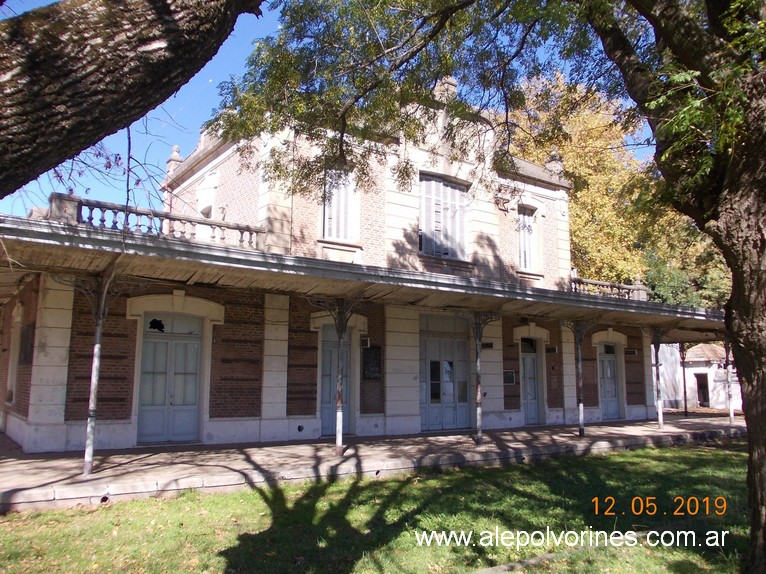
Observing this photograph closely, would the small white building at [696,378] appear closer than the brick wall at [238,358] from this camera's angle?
No

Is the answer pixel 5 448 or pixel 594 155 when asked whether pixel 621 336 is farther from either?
pixel 5 448

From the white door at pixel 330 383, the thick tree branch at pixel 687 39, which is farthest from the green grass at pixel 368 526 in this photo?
the thick tree branch at pixel 687 39

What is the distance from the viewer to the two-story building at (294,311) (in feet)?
32.4

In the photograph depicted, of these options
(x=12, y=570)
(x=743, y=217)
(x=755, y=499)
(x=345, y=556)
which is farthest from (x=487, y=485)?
(x=12, y=570)

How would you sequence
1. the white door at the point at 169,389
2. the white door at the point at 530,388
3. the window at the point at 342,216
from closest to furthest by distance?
the white door at the point at 169,389, the window at the point at 342,216, the white door at the point at 530,388

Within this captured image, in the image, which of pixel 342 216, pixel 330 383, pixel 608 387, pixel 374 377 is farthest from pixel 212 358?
pixel 608 387

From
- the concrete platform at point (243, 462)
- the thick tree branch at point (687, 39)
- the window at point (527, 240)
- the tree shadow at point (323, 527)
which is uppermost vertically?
the window at point (527, 240)

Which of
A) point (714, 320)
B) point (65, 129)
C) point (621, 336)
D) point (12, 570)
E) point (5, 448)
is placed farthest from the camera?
point (621, 336)

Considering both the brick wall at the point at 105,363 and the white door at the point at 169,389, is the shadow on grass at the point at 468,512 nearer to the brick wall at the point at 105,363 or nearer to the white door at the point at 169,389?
the white door at the point at 169,389

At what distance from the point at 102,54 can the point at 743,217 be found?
508cm

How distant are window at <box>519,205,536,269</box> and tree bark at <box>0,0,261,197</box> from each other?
52.7ft

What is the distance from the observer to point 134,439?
10.9 meters

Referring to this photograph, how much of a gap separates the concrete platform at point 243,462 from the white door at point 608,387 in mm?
4658

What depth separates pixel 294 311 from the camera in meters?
13.0
